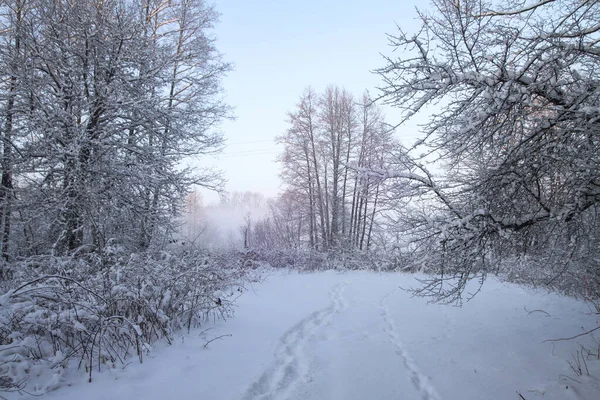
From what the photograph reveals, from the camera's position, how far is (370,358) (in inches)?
137

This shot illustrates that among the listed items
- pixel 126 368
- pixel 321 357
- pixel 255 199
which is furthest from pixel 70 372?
pixel 255 199

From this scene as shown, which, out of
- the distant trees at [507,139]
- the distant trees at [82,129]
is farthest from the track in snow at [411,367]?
the distant trees at [82,129]

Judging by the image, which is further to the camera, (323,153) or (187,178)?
(323,153)

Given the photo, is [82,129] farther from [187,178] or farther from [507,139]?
[507,139]

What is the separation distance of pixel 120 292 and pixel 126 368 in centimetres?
93

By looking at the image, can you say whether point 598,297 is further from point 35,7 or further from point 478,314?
point 35,7

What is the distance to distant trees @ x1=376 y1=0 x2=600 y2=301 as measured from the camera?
2.80 m

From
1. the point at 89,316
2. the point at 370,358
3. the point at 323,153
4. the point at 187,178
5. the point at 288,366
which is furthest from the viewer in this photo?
the point at 323,153

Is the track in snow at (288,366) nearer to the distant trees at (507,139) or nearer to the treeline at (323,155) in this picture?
the distant trees at (507,139)

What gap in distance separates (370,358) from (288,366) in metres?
0.95

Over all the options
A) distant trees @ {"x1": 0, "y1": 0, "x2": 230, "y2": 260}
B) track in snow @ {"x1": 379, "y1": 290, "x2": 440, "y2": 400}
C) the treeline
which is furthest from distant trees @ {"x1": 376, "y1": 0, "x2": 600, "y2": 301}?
the treeline

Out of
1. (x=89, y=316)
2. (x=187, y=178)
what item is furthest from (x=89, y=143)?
(x=89, y=316)

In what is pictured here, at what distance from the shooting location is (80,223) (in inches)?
294

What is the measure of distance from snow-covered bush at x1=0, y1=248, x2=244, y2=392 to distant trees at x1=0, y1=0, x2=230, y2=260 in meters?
2.71
